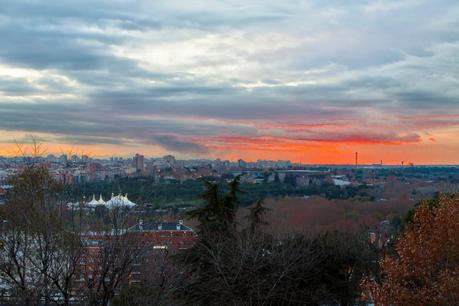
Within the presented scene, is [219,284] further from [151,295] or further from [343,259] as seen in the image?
[151,295]

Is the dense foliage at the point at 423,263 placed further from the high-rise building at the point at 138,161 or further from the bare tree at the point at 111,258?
the high-rise building at the point at 138,161

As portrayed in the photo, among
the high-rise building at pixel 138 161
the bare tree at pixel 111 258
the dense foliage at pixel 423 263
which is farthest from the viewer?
the high-rise building at pixel 138 161

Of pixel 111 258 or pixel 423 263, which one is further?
pixel 423 263

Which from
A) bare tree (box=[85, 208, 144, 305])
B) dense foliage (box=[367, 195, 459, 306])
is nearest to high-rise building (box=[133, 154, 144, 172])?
dense foliage (box=[367, 195, 459, 306])

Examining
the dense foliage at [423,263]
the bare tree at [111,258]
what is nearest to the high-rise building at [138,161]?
the dense foliage at [423,263]

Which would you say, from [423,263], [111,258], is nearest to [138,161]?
[423,263]

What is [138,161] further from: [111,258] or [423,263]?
[111,258]

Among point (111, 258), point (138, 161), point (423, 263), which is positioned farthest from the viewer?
point (138, 161)

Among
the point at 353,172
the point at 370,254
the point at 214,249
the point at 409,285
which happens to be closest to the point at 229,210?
the point at 214,249

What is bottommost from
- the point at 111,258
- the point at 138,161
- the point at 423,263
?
the point at 423,263

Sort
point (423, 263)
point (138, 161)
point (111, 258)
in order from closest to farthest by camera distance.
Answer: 1. point (111, 258)
2. point (423, 263)
3. point (138, 161)

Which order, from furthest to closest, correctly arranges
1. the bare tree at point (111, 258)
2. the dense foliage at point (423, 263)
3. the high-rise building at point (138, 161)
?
the high-rise building at point (138, 161), the dense foliage at point (423, 263), the bare tree at point (111, 258)
